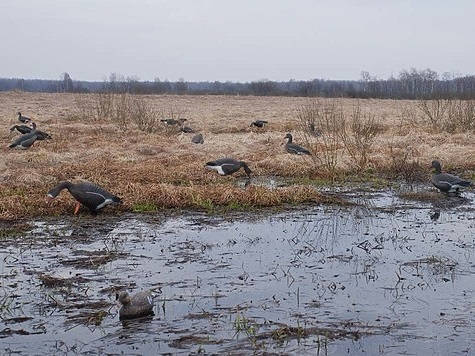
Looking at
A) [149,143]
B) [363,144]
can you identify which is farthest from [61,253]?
[149,143]

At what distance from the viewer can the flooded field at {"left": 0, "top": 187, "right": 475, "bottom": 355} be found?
20.5 ft

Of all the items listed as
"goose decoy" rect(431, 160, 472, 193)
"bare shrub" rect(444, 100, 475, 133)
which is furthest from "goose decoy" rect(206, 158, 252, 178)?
"bare shrub" rect(444, 100, 475, 133)

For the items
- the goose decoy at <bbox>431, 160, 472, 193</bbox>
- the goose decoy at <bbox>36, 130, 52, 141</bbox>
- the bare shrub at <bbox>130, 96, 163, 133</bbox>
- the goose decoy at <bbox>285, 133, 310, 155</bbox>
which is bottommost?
the goose decoy at <bbox>431, 160, 472, 193</bbox>

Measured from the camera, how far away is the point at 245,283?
8.11 meters

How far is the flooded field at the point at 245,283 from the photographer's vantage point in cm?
625

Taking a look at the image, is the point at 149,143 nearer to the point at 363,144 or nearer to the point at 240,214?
the point at 363,144

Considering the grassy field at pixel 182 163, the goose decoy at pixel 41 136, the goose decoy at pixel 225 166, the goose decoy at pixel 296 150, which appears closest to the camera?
the grassy field at pixel 182 163

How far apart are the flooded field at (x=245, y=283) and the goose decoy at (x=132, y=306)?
0.42 feet

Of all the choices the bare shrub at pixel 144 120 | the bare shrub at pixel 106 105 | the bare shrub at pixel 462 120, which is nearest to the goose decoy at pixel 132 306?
the bare shrub at pixel 144 120

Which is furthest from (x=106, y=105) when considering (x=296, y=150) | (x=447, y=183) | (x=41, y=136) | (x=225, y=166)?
(x=447, y=183)

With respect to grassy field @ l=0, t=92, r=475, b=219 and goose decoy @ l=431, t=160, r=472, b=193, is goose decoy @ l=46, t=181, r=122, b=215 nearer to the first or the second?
grassy field @ l=0, t=92, r=475, b=219

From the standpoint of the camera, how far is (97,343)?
6160mm

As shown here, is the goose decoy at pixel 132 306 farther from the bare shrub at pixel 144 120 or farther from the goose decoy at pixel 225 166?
the bare shrub at pixel 144 120

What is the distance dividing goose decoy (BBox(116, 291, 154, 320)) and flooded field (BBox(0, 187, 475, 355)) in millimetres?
127
